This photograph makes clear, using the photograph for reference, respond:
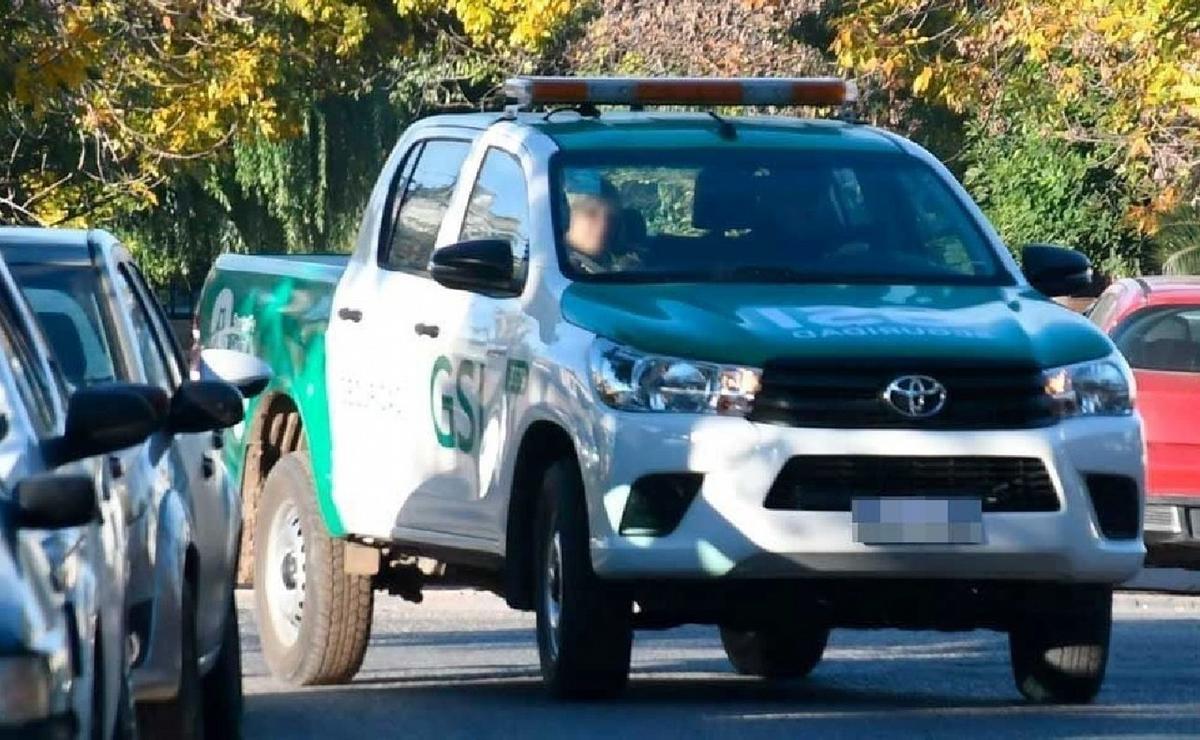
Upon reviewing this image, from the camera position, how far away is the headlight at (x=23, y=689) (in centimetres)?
514

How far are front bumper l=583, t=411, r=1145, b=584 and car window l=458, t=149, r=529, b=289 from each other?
4.05 ft

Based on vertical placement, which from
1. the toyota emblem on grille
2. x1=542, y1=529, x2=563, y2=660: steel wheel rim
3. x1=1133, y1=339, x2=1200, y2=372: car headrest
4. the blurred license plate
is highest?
the toyota emblem on grille

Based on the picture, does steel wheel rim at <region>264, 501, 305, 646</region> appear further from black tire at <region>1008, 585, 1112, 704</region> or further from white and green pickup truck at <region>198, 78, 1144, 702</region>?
black tire at <region>1008, 585, 1112, 704</region>

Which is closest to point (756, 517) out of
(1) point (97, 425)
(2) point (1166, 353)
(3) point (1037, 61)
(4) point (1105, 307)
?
(1) point (97, 425)

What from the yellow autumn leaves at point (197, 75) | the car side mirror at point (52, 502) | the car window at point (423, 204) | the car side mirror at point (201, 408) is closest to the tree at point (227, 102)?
the yellow autumn leaves at point (197, 75)

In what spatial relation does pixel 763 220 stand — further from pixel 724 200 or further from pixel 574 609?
pixel 574 609

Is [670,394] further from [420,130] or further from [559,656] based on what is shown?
[420,130]

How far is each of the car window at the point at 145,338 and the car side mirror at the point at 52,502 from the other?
326cm

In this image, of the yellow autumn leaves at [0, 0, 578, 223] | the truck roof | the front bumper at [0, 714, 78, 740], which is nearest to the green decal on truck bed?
the truck roof

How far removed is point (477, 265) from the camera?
10547 mm

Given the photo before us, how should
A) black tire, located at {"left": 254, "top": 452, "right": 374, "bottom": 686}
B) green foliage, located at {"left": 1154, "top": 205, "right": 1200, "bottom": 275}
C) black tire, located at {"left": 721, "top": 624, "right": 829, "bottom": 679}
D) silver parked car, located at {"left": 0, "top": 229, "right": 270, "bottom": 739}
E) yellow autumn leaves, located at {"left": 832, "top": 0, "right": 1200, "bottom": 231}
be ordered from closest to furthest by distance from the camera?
silver parked car, located at {"left": 0, "top": 229, "right": 270, "bottom": 739} → black tire, located at {"left": 254, "top": 452, "right": 374, "bottom": 686} → black tire, located at {"left": 721, "top": 624, "right": 829, "bottom": 679} → yellow autumn leaves, located at {"left": 832, "top": 0, "right": 1200, "bottom": 231} → green foliage, located at {"left": 1154, "top": 205, "right": 1200, "bottom": 275}

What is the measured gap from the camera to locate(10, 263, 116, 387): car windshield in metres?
8.48

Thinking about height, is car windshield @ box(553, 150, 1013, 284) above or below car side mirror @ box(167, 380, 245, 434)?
below

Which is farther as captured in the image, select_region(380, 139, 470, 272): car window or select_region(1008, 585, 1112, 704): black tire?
select_region(380, 139, 470, 272): car window
